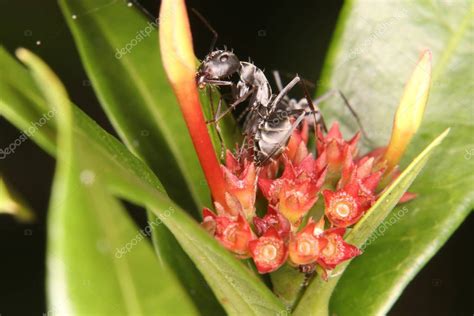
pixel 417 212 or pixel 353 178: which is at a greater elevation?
pixel 353 178

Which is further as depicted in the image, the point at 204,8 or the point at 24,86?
the point at 204,8

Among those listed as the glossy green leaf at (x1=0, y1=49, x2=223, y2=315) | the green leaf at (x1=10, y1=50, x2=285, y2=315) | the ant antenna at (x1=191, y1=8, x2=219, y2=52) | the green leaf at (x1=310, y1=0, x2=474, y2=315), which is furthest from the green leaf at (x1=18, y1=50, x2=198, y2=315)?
the ant antenna at (x1=191, y1=8, x2=219, y2=52)

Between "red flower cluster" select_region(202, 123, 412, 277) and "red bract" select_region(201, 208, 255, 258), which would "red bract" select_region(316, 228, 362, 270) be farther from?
"red bract" select_region(201, 208, 255, 258)

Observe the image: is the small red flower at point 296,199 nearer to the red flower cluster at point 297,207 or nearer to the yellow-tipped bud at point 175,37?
the red flower cluster at point 297,207

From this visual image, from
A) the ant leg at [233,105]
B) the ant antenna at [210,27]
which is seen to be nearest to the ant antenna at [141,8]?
the ant antenna at [210,27]

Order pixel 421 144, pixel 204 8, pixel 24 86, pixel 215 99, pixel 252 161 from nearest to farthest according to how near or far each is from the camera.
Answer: pixel 24 86, pixel 252 161, pixel 215 99, pixel 421 144, pixel 204 8

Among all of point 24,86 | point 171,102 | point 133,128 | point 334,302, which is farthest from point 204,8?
point 24,86

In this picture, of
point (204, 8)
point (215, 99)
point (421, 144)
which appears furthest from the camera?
point (204, 8)

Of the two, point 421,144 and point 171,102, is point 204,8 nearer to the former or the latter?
point 171,102
